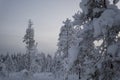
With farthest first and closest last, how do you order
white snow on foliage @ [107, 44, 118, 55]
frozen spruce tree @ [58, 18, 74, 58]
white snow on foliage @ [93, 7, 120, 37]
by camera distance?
frozen spruce tree @ [58, 18, 74, 58], white snow on foliage @ [107, 44, 118, 55], white snow on foliage @ [93, 7, 120, 37]

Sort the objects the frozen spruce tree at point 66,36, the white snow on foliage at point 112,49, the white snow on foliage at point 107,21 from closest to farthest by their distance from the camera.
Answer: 1. the white snow on foliage at point 107,21
2. the white snow on foliage at point 112,49
3. the frozen spruce tree at point 66,36

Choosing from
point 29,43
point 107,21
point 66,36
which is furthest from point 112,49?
point 29,43

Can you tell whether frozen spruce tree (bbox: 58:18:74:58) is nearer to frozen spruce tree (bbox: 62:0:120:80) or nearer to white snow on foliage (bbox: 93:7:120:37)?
frozen spruce tree (bbox: 62:0:120:80)

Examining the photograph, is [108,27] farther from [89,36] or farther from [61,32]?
[61,32]

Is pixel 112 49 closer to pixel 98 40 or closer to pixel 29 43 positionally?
pixel 98 40

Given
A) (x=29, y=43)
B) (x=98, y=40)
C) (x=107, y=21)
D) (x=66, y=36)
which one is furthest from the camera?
(x=29, y=43)

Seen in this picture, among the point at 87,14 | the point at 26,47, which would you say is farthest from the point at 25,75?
the point at 87,14

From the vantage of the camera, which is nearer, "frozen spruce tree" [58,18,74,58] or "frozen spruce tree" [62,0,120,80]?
"frozen spruce tree" [62,0,120,80]

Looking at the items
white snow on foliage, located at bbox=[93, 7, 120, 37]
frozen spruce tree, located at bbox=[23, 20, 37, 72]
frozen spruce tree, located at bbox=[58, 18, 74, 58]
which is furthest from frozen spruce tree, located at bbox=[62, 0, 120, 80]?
frozen spruce tree, located at bbox=[23, 20, 37, 72]

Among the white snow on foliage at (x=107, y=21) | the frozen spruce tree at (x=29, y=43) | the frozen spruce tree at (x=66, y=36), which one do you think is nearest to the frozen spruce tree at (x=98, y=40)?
the white snow on foliage at (x=107, y=21)

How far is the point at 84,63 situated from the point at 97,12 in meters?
2.73

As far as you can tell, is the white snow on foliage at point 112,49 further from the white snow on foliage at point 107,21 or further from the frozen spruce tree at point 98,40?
the white snow on foliage at point 107,21

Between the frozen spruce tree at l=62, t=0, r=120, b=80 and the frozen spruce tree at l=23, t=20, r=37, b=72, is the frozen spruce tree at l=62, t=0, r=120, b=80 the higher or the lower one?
the lower one

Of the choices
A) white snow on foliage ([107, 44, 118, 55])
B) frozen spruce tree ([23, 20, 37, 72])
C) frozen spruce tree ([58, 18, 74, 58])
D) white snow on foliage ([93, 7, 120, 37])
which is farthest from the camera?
frozen spruce tree ([23, 20, 37, 72])
